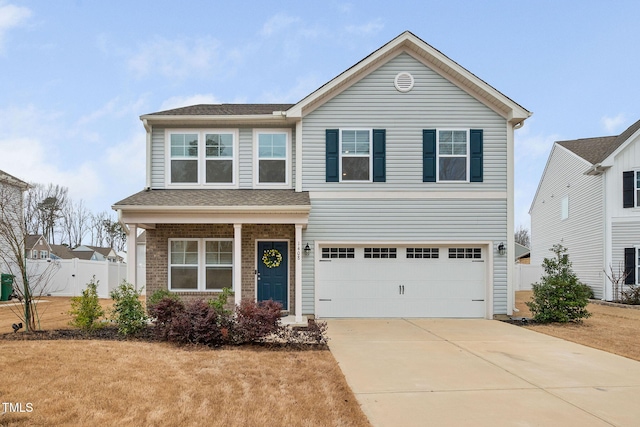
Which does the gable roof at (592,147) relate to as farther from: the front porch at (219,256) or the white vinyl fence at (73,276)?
the white vinyl fence at (73,276)

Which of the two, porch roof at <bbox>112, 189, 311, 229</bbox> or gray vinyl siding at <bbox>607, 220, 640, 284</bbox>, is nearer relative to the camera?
porch roof at <bbox>112, 189, 311, 229</bbox>

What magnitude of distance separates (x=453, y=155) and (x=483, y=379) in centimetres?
744

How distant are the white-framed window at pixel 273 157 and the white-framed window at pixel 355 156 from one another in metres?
1.55

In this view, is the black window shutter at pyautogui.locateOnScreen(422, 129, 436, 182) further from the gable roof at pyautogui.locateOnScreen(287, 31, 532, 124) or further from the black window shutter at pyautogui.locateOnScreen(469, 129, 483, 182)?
the gable roof at pyautogui.locateOnScreen(287, 31, 532, 124)

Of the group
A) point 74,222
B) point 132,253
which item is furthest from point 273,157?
point 74,222

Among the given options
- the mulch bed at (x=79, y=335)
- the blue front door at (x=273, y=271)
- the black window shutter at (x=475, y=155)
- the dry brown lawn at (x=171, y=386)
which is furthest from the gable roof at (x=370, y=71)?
the dry brown lawn at (x=171, y=386)

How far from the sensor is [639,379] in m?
6.63

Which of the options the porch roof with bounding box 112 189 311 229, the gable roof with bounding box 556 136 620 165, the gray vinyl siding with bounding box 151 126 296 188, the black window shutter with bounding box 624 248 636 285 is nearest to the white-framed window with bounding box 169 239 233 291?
the porch roof with bounding box 112 189 311 229

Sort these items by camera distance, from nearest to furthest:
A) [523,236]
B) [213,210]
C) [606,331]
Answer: [606,331]
[213,210]
[523,236]

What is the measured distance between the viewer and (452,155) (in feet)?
41.3

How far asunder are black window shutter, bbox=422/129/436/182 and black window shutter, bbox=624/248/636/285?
34.1 feet

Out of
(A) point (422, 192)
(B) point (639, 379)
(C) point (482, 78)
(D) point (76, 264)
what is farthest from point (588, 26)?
(D) point (76, 264)

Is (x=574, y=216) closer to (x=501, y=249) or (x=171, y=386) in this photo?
(x=501, y=249)

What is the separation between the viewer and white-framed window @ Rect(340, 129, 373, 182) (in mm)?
12469
